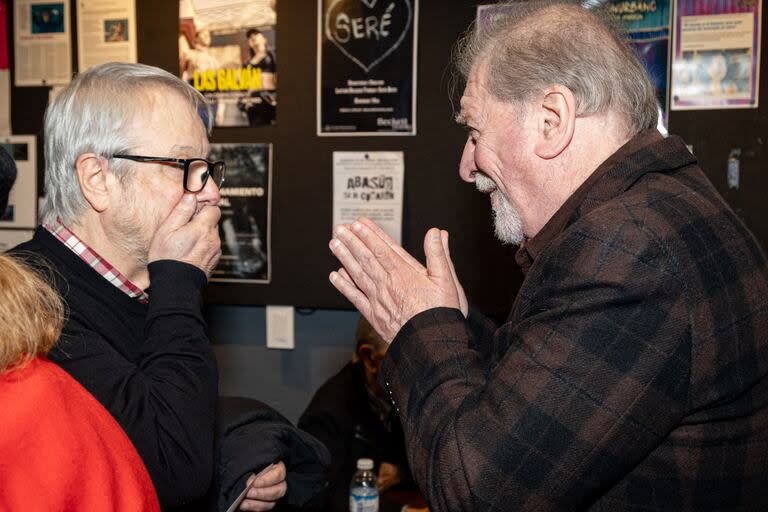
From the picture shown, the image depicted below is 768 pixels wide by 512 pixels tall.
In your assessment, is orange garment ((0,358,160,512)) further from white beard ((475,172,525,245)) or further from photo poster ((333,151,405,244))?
photo poster ((333,151,405,244))

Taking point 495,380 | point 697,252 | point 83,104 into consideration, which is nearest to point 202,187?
point 83,104

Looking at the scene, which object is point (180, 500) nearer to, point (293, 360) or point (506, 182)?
point (506, 182)

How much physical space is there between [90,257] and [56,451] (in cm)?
59

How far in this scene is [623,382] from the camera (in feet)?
2.81

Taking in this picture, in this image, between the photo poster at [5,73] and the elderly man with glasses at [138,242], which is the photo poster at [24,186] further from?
the elderly man with glasses at [138,242]

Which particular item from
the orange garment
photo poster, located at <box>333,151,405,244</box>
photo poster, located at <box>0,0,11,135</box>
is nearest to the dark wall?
photo poster, located at <box>333,151,405,244</box>

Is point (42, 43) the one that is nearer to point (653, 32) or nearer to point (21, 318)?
point (653, 32)

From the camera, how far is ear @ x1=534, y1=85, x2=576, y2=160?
1.07m

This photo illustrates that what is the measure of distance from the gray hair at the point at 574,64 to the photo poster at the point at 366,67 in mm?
1252

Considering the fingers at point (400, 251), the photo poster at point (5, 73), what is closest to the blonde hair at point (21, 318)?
the fingers at point (400, 251)

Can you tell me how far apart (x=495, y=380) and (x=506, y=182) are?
0.39 metres

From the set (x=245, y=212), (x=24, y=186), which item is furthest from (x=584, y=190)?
(x=24, y=186)

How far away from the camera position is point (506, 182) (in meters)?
1.18

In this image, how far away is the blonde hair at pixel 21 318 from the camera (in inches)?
28.3
